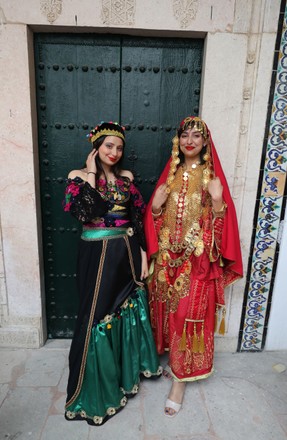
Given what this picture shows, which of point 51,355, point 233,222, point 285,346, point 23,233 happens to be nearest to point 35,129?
point 23,233

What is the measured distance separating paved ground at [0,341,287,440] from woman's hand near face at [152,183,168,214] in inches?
50.4

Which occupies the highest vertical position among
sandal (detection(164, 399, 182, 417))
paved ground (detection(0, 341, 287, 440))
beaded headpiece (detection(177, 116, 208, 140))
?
beaded headpiece (detection(177, 116, 208, 140))

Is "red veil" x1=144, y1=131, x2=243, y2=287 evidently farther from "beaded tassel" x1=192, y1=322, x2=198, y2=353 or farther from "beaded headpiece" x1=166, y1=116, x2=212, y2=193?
"beaded tassel" x1=192, y1=322, x2=198, y2=353

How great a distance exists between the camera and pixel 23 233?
2.26 meters

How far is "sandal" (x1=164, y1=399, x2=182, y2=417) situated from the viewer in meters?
1.85

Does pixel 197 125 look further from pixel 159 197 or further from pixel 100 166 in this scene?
pixel 100 166

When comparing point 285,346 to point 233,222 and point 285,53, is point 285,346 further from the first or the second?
point 285,53

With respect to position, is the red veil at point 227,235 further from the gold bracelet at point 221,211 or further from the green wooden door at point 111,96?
the green wooden door at point 111,96

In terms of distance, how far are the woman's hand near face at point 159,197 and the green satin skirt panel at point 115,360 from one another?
22.7 inches

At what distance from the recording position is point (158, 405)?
1921 mm

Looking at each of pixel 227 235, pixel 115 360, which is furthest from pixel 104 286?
pixel 227 235

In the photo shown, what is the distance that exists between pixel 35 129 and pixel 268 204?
1.83 metres

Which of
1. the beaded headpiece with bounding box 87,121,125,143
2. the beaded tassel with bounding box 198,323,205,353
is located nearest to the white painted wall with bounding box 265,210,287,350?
the beaded tassel with bounding box 198,323,205,353

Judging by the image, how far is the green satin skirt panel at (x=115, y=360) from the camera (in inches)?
69.5
